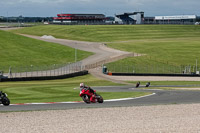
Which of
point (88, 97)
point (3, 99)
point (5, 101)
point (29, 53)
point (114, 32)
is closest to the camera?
→ point (3, 99)

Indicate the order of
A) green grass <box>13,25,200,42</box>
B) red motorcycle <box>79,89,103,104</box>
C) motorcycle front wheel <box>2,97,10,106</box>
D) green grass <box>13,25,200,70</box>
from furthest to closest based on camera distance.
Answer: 1. green grass <box>13,25,200,42</box>
2. green grass <box>13,25,200,70</box>
3. red motorcycle <box>79,89,103,104</box>
4. motorcycle front wheel <box>2,97,10,106</box>

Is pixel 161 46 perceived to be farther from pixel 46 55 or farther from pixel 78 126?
pixel 78 126

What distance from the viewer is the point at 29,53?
309 feet

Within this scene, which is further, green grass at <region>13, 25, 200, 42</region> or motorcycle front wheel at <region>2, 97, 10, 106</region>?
green grass at <region>13, 25, 200, 42</region>

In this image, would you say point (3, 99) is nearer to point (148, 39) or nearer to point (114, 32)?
point (148, 39)

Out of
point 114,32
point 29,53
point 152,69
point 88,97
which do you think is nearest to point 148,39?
point 114,32

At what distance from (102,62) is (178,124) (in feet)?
214

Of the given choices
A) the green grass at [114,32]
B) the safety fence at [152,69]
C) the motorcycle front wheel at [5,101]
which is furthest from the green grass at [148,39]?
the motorcycle front wheel at [5,101]

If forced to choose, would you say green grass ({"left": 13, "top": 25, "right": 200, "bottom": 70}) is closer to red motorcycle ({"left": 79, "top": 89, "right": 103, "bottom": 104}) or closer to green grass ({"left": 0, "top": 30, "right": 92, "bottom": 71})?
green grass ({"left": 0, "top": 30, "right": 92, "bottom": 71})

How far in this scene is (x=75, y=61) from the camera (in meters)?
88.2

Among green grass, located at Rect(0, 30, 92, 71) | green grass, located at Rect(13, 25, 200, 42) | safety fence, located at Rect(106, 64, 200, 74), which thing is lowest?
safety fence, located at Rect(106, 64, 200, 74)

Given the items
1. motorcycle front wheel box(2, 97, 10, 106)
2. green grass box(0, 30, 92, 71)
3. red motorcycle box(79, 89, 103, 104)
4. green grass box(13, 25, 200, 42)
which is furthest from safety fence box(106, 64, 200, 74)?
green grass box(13, 25, 200, 42)

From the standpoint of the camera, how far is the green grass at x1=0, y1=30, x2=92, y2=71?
84125 mm

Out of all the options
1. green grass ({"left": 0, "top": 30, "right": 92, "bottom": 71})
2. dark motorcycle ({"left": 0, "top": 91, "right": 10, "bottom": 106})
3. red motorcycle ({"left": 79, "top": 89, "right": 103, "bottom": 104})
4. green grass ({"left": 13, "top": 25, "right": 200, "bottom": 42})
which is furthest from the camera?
green grass ({"left": 13, "top": 25, "right": 200, "bottom": 42})
